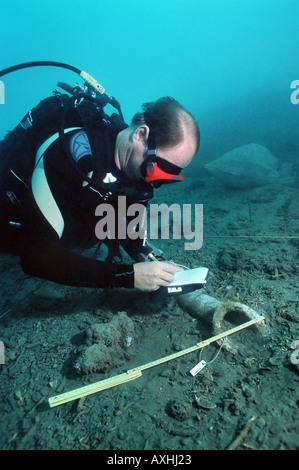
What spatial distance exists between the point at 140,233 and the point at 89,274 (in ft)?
4.21

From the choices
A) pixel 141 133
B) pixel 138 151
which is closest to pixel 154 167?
pixel 138 151

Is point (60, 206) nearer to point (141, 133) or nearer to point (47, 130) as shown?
point (47, 130)

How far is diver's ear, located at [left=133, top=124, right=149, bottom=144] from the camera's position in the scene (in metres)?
2.41

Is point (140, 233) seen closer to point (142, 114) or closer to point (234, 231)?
point (142, 114)

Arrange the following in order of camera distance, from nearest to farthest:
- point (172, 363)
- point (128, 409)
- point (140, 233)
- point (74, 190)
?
point (128, 409)
point (74, 190)
point (172, 363)
point (140, 233)

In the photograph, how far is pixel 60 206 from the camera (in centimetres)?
211

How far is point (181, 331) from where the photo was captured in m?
2.76

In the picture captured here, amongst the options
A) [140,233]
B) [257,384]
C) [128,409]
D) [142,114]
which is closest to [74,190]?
[142,114]

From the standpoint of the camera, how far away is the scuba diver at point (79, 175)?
210 cm

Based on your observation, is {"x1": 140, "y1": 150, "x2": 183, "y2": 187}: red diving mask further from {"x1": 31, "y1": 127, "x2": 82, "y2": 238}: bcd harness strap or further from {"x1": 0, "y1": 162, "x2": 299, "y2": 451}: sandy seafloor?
{"x1": 0, "y1": 162, "x2": 299, "y2": 451}: sandy seafloor

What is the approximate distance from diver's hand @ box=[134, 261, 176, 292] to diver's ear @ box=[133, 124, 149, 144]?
1273 mm

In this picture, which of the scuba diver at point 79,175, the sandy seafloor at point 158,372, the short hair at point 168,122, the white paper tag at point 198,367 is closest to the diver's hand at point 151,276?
the scuba diver at point 79,175

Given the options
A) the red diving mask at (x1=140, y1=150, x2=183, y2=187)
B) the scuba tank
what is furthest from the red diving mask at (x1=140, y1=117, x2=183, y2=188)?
the scuba tank

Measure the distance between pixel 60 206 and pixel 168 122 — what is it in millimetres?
1326
